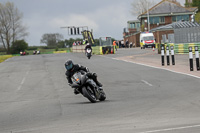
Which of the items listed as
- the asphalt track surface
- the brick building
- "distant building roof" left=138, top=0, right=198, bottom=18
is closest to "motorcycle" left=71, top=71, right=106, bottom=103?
the asphalt track surface

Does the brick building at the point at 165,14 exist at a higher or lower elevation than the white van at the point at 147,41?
higher

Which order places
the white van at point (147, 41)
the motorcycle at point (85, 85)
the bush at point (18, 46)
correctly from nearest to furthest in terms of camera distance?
the motorcycle at point (85, 85), the white van at point (147, 41), the bush at point (18, 46)

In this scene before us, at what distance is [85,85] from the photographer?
1130cm

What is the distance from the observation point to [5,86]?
1956cm

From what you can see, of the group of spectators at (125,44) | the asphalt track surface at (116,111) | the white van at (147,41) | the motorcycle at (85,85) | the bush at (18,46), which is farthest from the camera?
the bush at (18,46)

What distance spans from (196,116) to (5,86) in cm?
1323

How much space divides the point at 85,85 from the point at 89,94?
0.87ft

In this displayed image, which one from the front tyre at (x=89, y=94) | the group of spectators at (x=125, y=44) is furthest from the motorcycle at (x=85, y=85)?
the group of spectators at (x=125, y=44)

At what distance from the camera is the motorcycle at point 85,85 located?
36.6 ft

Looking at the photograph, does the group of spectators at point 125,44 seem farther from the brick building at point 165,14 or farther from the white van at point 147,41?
the white van at point 147,41

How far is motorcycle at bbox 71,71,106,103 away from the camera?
1116cm

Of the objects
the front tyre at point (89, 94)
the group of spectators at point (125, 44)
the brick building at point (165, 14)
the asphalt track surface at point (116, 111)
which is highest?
the brick building at point (165, 14)

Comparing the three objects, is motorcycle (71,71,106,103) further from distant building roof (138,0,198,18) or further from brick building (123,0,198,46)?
distant building roof (138,0,198,18)

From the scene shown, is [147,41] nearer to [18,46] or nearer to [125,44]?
[125,44]
